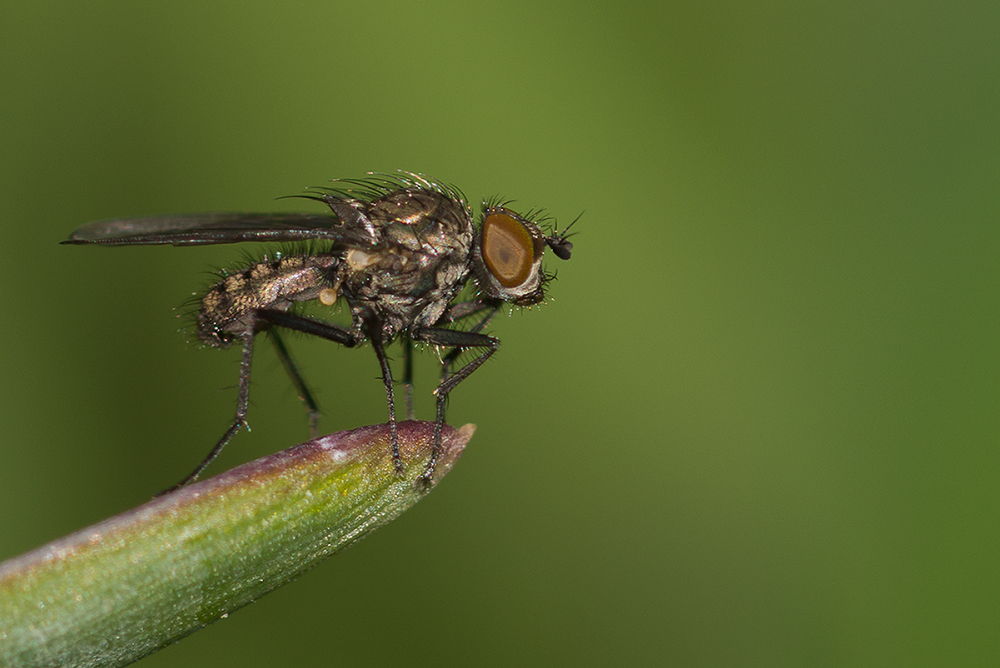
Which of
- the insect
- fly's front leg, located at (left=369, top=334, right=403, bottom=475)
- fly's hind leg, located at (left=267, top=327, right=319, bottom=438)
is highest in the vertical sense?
the insect

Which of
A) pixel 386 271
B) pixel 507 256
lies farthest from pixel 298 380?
pixel 507 256

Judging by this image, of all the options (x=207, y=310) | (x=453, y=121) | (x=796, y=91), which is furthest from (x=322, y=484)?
(x=796, y=91)

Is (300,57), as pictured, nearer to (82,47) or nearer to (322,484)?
(82,47)

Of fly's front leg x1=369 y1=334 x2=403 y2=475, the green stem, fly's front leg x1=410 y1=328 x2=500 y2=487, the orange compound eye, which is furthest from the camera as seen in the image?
the orange compound eye

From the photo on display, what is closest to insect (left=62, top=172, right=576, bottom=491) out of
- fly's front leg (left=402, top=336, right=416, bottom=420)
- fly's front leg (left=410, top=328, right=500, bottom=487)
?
fly's front leg (left=410, top=328, right=500, bottom=487)

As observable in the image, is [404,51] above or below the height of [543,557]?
above

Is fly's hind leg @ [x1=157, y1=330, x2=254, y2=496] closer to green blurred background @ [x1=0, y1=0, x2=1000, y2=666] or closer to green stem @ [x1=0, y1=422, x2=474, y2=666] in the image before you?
green blurred background @ [x1=0, y1=0, x2=1000, y2=666]

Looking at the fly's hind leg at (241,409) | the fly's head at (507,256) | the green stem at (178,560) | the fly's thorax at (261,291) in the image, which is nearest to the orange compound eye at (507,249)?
the fly's head at (507,256)
